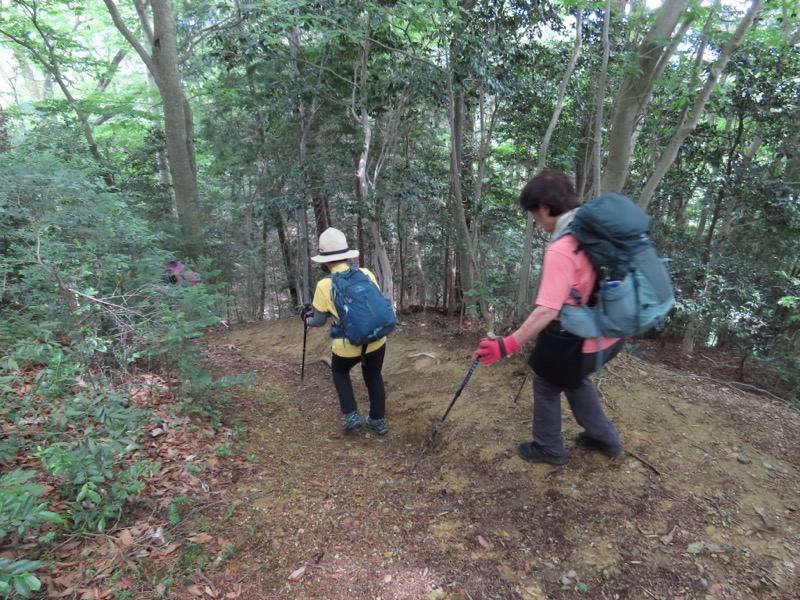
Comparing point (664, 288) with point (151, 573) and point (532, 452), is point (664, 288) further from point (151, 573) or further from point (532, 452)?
point (151, 573)

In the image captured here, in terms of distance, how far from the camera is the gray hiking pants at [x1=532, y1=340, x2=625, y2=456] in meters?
2.73

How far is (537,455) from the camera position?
3029mm

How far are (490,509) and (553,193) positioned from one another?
2134 mm

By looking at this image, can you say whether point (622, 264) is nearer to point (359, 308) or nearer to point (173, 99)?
point (359, 308)

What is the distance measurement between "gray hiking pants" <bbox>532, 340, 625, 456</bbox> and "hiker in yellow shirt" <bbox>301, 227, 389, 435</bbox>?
4.83 feet

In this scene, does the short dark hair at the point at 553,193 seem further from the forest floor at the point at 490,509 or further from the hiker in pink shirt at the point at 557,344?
the forest floor at the point at 490,509

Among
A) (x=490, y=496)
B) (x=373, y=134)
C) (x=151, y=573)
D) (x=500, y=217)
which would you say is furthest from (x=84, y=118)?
(x=490, y=496)

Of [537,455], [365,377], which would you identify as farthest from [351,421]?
[537,455]

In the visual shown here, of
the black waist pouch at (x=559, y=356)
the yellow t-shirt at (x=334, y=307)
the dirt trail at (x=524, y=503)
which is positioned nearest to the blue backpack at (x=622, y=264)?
the black waist pouch at (x=559, y=356)

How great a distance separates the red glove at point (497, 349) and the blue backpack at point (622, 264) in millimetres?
468

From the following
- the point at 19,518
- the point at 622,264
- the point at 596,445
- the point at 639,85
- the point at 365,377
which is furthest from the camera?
the point at 639,85

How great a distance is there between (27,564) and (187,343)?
2.35m

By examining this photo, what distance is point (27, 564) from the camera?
4.69ft

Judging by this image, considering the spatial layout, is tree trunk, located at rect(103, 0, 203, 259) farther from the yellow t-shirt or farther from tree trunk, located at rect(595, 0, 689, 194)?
tree trunk, located at rect(595, 0, 689, 194)
